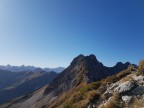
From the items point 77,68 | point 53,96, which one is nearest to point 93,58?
point 77,68

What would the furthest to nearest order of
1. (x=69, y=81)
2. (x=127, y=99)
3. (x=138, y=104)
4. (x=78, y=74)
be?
1. (x=69, y=81)
2. (x=78, y=74)
3. (x=127, y=99)
4. (x=138, y=104)

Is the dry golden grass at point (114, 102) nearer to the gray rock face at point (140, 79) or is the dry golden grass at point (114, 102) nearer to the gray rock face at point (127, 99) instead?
the gray rock face at point (127, 99)

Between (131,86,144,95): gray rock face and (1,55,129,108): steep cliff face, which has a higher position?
(1,55,129,108): steep cliff face

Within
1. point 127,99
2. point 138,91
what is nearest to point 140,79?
point 138,91

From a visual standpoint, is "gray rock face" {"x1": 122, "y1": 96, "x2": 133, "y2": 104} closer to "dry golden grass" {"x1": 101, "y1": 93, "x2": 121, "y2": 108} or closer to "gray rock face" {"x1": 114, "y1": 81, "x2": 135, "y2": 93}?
"dry golden grass" {"x1": 101, "y1": 93, "x2": 121, "y2": 108}

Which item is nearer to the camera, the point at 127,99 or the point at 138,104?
the point at 138,104

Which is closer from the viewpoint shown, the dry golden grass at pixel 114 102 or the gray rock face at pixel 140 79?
the dry golden grass at pixel 114 102

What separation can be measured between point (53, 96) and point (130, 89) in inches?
5190

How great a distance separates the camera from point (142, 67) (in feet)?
74.1

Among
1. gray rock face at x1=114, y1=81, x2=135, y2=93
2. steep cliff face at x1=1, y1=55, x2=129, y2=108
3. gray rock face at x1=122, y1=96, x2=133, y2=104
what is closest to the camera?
gray rock face at x1=122, y1=96, x2=133, y2=104

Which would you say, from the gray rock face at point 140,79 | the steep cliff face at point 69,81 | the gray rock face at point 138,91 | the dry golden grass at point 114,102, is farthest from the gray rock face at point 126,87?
the steep cliff face at point 69,81

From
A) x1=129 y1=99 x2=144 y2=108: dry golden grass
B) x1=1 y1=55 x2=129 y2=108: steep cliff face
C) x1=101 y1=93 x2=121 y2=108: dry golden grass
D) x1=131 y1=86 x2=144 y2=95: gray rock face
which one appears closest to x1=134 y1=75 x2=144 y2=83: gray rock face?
x1=131 y1=86 x2=144 y2=95: gray rock face

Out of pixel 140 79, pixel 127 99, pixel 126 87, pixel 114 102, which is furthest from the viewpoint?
pixel 140 79

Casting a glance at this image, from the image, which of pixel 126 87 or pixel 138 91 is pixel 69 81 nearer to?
pixel 126 87
